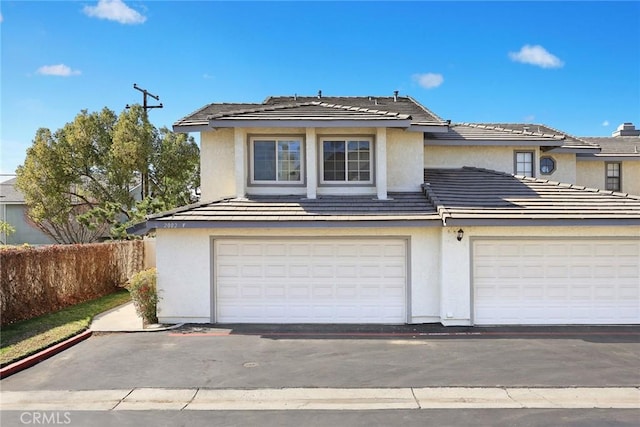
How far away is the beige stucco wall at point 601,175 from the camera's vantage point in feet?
59.2

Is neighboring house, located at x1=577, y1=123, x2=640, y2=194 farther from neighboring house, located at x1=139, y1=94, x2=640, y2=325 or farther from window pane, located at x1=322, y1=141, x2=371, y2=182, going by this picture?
window pane, located at x1=322, y1=141, x2=371, y2=182

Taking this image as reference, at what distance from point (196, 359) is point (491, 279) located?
24.4 feet

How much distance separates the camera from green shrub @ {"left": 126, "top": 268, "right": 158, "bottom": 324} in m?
10.7

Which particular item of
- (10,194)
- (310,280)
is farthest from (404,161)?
(10,194)

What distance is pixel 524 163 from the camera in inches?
606

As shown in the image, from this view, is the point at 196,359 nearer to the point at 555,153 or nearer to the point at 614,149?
the point at 555,153

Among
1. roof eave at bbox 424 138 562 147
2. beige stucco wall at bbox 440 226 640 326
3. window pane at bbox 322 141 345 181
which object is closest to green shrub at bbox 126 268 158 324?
window pane at bbox 322 141 345 181

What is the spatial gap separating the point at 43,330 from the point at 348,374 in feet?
25.6

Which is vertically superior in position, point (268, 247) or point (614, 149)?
point (614, 149)

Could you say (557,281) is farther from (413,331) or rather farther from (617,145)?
(617,145)

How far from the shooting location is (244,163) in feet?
39.4

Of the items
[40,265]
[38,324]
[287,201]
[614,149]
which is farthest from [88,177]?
[614,149]

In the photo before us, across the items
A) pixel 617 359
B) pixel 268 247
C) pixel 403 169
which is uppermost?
pixel 403 169

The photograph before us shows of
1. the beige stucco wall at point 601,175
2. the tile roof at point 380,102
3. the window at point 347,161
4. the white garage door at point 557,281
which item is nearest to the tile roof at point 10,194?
the tile roof at point 380,102
